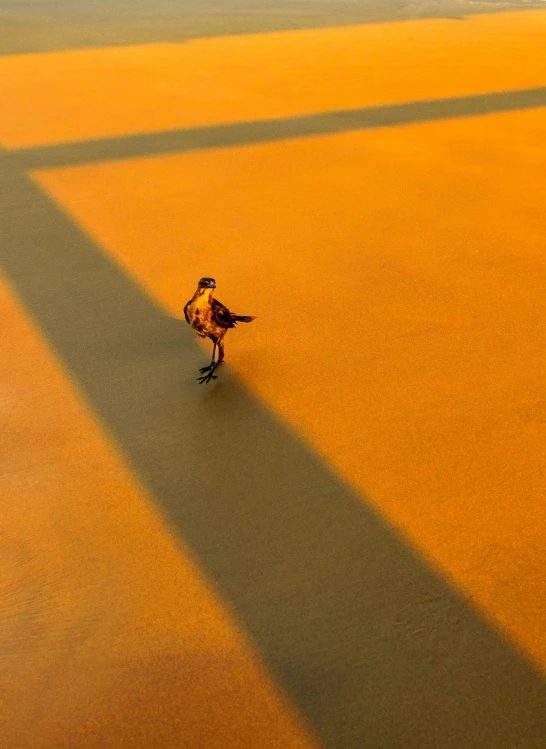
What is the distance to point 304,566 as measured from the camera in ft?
6.34

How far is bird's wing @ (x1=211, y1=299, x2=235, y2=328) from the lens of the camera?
8.33 ft

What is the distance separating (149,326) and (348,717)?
1.64 metres

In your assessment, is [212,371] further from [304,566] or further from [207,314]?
[304,566]

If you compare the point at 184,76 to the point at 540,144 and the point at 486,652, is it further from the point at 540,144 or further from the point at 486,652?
the point at 486,652

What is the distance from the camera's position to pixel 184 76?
6.57 metres

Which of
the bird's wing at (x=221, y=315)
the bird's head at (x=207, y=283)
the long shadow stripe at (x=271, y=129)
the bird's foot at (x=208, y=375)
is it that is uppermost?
the bird's head at (x=207, y=283)

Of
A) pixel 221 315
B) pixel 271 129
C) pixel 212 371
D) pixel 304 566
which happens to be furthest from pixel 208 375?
pixel 271 129

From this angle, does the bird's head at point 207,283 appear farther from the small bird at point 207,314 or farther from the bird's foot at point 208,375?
the bird's foot at point 208,375

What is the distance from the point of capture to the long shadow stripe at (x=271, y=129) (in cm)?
490

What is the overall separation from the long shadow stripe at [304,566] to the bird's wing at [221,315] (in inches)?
6.9

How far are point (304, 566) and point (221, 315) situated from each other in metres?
0.84

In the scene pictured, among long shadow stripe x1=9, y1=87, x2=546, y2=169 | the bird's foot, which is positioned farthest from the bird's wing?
long shadow stripe x1=9, y1=87, x2=546, y2=169

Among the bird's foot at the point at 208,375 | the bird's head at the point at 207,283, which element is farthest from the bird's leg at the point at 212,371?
the bird's head at the point at 207,283

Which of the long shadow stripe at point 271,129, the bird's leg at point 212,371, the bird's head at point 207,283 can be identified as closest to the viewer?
the bird's head at point 207,283
